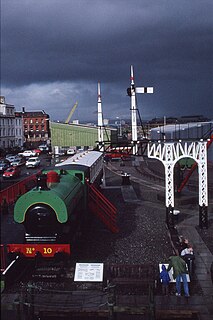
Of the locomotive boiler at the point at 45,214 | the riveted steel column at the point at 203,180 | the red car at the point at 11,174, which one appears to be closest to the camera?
the locomotive boiler at the point at 45,214

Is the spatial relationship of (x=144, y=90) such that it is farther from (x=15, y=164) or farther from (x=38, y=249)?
(x=15, y=164)

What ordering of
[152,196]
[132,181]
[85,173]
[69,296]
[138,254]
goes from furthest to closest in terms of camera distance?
[132,181], [152,196], [85,173], [138,254], [69,296]

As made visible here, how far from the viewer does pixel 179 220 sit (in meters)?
21.7

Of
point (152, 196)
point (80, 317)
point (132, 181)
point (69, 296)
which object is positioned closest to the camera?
point (80, 317)

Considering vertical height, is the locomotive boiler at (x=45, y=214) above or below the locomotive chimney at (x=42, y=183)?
below

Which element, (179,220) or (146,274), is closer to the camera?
(146,274)

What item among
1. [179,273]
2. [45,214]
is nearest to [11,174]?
[45,214]

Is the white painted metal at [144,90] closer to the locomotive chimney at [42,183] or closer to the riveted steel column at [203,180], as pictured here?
the riveted steel column at [203,180]

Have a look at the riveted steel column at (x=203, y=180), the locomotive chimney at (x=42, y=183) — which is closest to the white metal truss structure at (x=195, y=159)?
the riveted steel column at (x=203, y=180)

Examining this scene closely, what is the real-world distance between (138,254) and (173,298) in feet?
13.8

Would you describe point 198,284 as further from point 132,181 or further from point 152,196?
point 132,181

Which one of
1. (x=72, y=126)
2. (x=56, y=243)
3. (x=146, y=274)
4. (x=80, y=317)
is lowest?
(x=80, y=317)

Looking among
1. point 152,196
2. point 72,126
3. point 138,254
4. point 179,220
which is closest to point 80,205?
point 138,254

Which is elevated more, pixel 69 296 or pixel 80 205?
pixel 80 205
